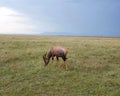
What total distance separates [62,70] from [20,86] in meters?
3.99

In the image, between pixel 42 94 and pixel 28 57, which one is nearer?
pixel 42 94

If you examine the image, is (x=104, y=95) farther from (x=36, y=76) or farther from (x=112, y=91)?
(x=36, y=76)

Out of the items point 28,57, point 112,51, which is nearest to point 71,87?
point 28,57

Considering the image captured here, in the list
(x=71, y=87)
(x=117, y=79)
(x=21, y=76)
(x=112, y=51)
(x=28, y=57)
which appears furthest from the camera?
(x=112, y=51)

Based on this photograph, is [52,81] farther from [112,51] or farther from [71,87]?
[112,51]

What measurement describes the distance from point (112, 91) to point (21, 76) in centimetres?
684

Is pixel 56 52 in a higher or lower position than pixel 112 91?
higher

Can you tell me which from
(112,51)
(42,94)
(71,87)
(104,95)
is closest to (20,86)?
(42,94)

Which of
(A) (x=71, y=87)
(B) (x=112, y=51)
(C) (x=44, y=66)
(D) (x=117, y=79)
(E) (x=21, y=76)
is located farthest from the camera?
(B) (x=112, y=51)

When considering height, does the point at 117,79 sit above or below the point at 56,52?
below

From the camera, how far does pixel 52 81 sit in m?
18.3

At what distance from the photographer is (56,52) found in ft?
68.7

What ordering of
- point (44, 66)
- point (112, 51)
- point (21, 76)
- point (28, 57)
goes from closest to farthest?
1. point (21, 76)
2. point (44, 66)
3. point (28, 57)
4. point (112, 51)

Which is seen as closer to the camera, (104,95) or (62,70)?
(104,95)
